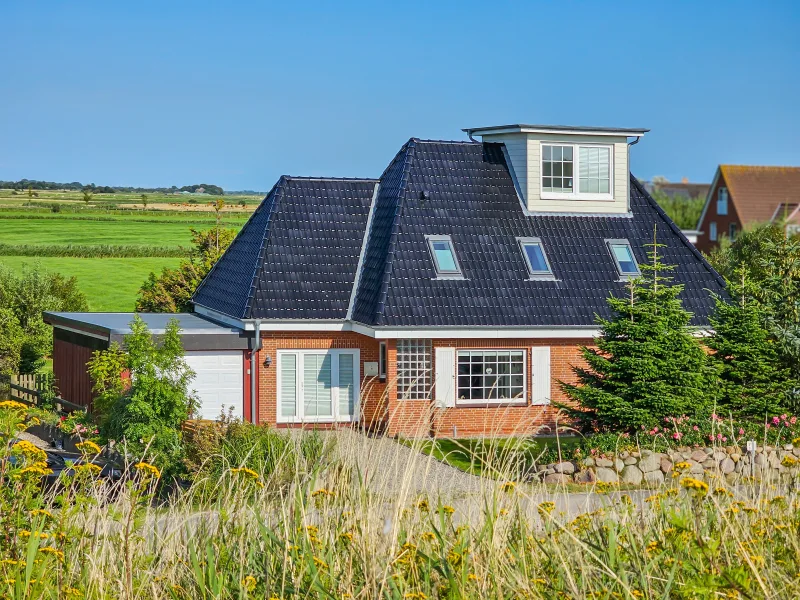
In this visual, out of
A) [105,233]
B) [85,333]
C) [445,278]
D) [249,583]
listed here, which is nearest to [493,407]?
[445,278]

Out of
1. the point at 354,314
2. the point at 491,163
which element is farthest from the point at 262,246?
the point at 491,163

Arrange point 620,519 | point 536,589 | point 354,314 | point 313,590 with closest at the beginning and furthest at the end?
point 536,589 < point 313,590 < point 620,519 < point 354,314

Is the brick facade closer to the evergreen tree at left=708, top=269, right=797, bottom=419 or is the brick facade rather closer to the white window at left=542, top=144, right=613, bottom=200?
the white window at left=542, top=144, right=613, bottom=200

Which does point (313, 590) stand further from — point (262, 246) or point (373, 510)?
point (262, 246)

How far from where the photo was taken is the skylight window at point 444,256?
24.7 metres

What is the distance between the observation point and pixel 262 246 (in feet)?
83.7

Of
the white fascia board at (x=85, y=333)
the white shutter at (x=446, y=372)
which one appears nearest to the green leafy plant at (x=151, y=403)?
the white fascia board at (x=85, y=333)

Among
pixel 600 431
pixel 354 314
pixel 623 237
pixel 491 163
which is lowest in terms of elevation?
pixel 600 431

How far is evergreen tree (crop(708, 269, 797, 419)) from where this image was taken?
2016 centimetres

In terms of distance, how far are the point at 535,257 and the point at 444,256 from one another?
225cm

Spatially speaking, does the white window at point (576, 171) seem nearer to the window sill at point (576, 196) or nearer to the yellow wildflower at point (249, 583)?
the window sill at point (576, 196)

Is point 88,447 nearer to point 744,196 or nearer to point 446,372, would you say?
point 446,372

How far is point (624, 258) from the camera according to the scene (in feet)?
86.8

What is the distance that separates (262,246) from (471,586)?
19.4 metres
